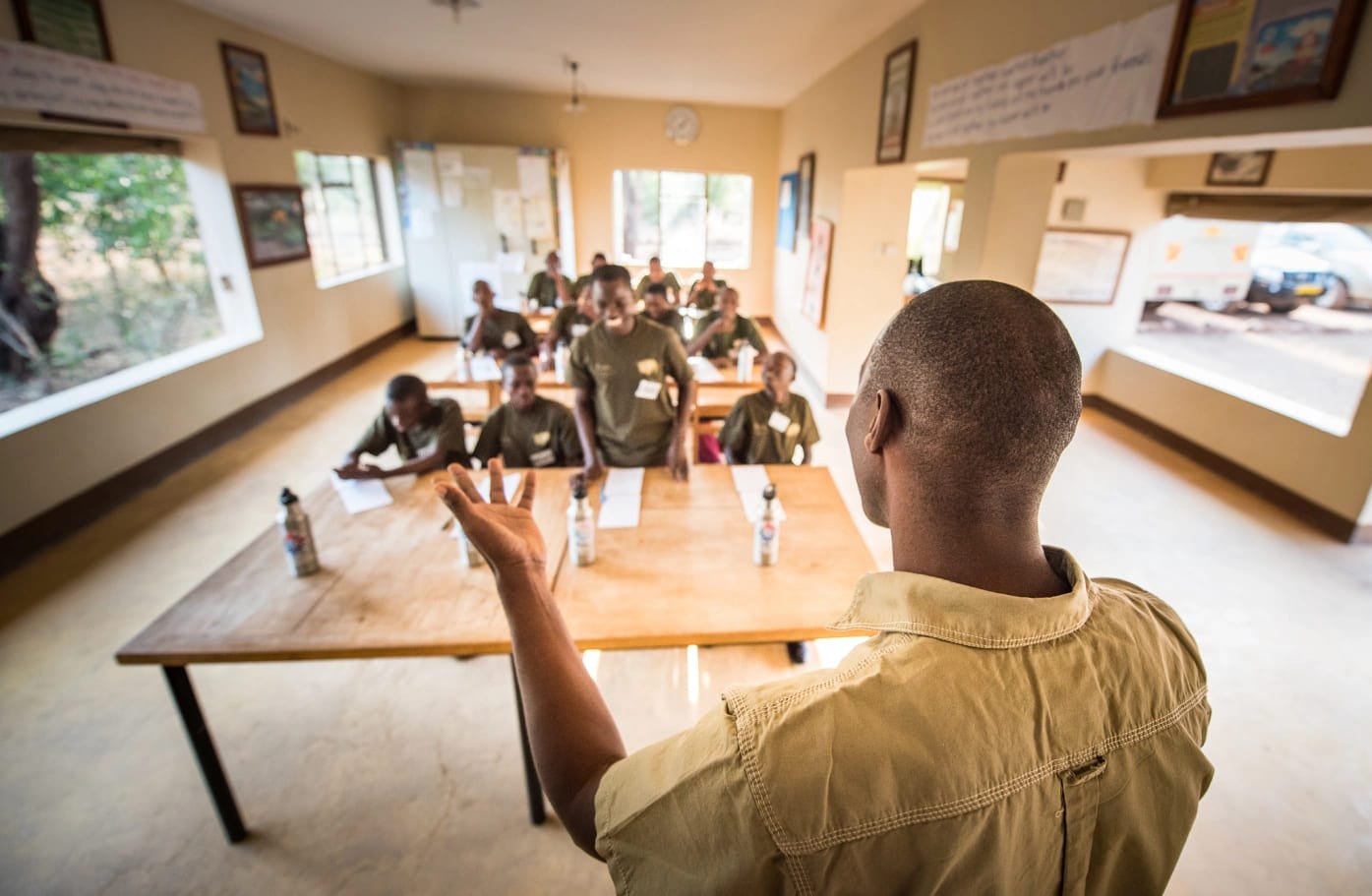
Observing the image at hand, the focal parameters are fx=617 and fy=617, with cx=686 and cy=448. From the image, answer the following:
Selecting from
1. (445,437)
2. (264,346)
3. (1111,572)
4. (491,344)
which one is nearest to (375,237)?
(264,346)

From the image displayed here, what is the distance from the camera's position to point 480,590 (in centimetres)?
182

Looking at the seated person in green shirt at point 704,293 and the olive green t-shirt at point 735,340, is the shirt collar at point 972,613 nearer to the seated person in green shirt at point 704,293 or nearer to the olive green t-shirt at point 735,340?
the olive green t-shirt at point 735,340

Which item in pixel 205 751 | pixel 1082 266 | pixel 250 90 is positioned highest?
pixel 250 90

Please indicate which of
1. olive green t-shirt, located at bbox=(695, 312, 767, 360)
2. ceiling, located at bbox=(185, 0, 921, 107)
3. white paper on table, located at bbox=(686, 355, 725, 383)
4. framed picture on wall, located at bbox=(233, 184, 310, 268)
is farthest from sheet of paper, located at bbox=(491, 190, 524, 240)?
white paper on table, located at bbox=(686, 355, 725, 383)

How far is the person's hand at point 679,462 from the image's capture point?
2535mm

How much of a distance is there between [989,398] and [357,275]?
26.6 ft

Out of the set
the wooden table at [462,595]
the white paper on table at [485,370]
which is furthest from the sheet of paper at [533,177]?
the wooden table at [462,595]

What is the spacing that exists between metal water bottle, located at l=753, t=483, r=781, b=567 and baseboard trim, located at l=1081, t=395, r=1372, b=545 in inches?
159

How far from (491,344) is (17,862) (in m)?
3.77

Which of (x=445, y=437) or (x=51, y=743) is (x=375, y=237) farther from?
(x=51, y=743)

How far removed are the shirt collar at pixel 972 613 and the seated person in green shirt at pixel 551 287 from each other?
6263 mm

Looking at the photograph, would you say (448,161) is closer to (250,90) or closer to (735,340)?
A: (250,90)

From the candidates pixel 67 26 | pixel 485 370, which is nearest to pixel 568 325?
pixel 485 370

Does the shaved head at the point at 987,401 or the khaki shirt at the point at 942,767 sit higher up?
the shaved head at the point at 987,401
